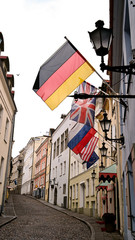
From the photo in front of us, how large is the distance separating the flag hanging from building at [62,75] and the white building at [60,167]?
22.2 metres

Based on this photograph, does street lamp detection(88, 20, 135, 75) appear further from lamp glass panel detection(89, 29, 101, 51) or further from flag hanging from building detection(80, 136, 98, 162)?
flag hanging from building detection(80, 136, 98, 162)

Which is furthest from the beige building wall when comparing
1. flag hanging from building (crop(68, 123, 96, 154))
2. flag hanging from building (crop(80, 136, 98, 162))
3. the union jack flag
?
the union jack flag

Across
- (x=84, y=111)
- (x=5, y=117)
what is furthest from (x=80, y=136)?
(x=5, y=117)

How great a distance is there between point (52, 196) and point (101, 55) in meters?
34.1

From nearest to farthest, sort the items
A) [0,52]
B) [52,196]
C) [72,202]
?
[0,52], [72,202], [52,196]

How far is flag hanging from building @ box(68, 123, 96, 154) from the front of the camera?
33.9ft

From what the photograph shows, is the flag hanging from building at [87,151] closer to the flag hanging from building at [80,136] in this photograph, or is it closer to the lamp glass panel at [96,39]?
the flag hanging from building at [80,136]

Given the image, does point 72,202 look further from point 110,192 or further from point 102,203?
point 110,192

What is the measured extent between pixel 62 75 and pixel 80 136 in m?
4.38

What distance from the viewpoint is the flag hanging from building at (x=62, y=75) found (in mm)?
6398

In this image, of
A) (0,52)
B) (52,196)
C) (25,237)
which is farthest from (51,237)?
(52,196)

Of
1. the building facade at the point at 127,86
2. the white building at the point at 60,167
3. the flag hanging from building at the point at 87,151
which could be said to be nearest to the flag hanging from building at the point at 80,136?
the flag hanging from building at the point at 87,151

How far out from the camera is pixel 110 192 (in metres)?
15.8

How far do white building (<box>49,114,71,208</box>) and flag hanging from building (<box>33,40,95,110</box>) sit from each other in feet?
72.7
